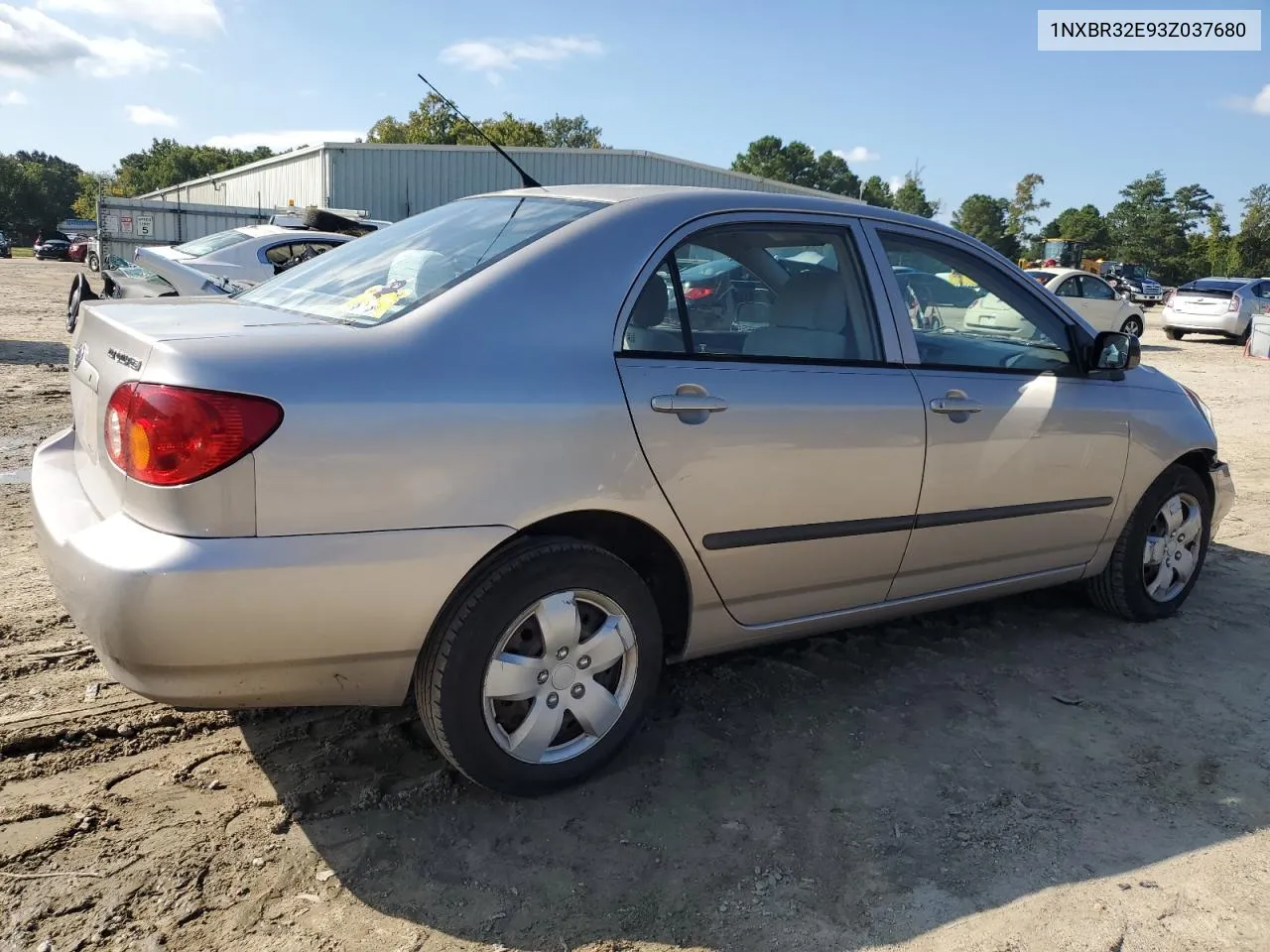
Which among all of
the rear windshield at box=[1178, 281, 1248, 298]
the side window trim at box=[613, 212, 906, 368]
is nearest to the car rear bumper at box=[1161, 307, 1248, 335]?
the rear windshield at box=[1178, 281, 1248, 298]

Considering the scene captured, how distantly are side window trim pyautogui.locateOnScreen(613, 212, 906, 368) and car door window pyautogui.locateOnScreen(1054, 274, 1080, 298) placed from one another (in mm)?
16317

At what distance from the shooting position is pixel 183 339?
89.5 inches

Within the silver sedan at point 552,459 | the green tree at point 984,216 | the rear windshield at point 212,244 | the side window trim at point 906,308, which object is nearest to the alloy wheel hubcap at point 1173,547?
the silver sedan at point 552,459

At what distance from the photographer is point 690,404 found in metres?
2.71

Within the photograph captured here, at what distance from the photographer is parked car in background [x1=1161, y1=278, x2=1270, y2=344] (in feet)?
71.5

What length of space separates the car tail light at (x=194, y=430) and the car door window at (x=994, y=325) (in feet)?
7.66

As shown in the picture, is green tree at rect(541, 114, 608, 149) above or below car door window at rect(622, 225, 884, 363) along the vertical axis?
above

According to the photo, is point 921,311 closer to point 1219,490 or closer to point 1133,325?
point 1219,490

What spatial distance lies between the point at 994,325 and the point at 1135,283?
143 ft

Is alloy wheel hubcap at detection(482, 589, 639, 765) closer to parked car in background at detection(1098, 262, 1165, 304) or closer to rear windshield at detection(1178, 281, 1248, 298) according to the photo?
rear windshield at detection(1178, 281, 1248, 298)

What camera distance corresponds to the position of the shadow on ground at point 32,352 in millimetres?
10531

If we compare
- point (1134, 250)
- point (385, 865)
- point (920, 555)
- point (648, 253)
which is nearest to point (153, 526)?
point (385, 865)

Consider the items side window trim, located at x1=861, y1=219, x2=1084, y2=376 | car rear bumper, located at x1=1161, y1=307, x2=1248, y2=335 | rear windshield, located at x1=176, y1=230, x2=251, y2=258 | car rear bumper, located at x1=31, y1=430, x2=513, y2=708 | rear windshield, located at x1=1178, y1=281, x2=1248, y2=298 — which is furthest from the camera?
rear windshield, located at x1=1178, y1=281, x2=1248, y2=298

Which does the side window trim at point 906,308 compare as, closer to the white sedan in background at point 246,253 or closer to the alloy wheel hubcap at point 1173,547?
the alloy wheel hubcap at point 1173,547
